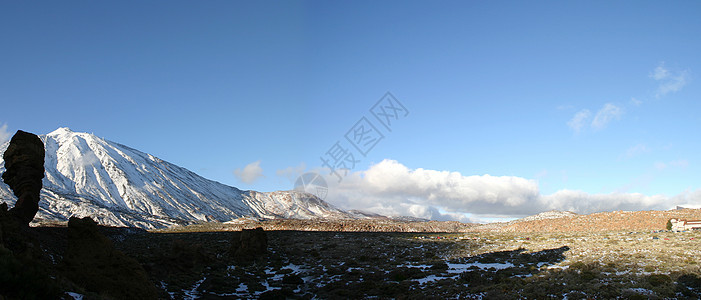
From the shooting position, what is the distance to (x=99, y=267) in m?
20.2

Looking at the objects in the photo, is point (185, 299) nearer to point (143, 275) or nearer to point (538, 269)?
point (143, 275)

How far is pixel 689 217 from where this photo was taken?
63531mm

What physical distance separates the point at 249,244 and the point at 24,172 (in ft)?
89.4

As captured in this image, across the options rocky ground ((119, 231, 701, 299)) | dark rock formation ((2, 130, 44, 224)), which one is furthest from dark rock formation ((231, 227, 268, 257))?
dark rock formation ((2, 130, 44, 224))

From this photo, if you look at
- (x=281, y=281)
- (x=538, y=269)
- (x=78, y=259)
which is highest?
(x=78, y=259)

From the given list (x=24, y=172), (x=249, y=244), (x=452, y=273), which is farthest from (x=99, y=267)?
(x=249, y=244)

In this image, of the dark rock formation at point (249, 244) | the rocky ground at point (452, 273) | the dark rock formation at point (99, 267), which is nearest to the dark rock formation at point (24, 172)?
the dark rock formation at point (99, 267)

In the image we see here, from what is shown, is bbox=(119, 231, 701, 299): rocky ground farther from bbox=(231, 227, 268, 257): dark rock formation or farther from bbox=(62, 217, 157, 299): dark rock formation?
bbox=(62, 217, 157, 299): dark rock formation

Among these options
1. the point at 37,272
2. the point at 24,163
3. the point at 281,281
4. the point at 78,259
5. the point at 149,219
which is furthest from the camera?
the point at 149,219

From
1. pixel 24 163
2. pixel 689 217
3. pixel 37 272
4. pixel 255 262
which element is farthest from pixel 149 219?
pixel 689 217

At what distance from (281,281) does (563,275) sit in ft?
80.3

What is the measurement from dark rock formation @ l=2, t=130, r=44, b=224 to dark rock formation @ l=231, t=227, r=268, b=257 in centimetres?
2474

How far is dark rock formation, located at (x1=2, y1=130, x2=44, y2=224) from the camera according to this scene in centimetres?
2530

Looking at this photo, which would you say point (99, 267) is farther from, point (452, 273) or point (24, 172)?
point (452, 273)
